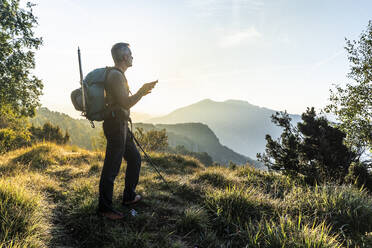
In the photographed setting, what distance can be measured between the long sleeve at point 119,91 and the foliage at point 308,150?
290 inches

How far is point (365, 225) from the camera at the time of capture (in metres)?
3.38

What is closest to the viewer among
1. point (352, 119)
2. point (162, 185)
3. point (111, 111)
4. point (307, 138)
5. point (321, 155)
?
point (111, 111)

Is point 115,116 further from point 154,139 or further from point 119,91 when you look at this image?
point 154,139

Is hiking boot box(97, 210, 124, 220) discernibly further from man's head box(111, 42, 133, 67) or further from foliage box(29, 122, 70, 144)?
foliage box(29, 122, 70, 144)

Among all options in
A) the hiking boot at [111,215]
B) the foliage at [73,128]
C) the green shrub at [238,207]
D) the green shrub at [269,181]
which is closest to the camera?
the hiking boot at [111,215]

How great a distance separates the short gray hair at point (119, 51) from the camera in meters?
3.23

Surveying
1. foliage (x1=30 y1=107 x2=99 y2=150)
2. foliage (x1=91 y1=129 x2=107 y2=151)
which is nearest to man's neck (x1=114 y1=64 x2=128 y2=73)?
foliage (x1=91 y1=129 x2=107 y2=151)

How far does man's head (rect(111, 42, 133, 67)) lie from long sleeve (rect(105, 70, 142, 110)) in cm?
33

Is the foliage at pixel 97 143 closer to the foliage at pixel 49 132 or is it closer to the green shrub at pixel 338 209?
the foliage at pixel 49 132

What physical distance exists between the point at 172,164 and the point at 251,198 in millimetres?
6534

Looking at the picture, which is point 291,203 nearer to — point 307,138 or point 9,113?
point 307,138

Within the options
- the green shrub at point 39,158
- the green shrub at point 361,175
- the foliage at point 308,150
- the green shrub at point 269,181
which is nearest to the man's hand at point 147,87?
the green shrub at point 269,181

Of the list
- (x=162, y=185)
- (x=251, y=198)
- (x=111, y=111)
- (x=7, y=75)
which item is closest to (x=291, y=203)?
(x=251, y=198)

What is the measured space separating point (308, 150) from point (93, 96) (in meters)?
9.24
